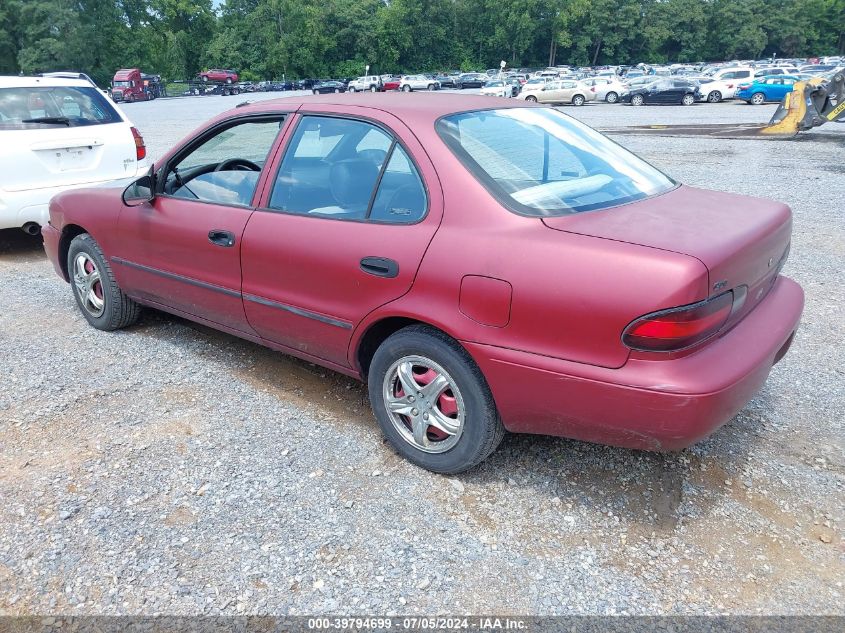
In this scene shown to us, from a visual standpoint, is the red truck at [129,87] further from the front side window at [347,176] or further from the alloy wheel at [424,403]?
the alloy wheel at [424,403]

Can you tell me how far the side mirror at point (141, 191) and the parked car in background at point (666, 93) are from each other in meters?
33.2

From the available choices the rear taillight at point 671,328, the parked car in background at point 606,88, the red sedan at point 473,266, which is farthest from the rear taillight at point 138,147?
the parked car in background at point 606,88

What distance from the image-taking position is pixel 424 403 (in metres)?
3.06

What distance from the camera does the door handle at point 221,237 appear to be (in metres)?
3.66

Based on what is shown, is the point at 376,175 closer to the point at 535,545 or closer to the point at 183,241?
the point at 183,241

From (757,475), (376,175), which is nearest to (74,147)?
(376,175)

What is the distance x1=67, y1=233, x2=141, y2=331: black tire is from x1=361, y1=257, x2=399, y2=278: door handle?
2.37 metres

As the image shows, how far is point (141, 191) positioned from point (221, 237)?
0.91m

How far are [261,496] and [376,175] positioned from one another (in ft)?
5.06

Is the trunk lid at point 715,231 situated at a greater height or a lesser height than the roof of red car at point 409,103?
lesser

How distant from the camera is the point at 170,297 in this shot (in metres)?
4.21

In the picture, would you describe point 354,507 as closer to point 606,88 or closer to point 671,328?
point 671,328

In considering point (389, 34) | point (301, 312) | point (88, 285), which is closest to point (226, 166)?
point (301, 312)

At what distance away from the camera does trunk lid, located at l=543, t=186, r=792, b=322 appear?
251 centimetres
